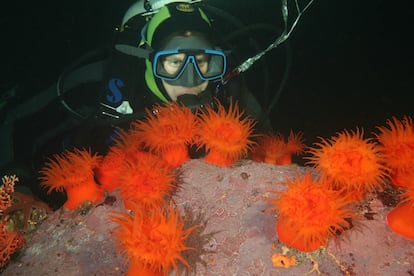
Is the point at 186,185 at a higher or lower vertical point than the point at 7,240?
higher

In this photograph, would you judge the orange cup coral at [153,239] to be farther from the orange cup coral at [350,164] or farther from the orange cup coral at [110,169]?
the orange cup coral at [110,169]

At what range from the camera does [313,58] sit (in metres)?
20.6

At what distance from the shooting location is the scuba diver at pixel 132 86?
12.6 feet

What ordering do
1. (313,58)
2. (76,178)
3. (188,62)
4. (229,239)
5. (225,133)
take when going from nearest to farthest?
(229,239) < (225,133) < (76,178) < (188,62) < (313,58)

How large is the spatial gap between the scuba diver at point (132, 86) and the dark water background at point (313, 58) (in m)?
8.56

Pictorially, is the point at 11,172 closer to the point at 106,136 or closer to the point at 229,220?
the point at 106,136

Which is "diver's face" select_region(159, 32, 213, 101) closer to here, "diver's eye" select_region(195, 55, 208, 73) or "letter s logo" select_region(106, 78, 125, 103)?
"diver's eye" select_region(195, 55, 208, 73)

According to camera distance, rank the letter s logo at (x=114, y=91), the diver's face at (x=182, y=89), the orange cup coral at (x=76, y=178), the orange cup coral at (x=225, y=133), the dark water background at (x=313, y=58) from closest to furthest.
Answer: the orange cup coral at (x=225, y=133) → the orange cup coral at (x=76, y=178) → the diver's face at (x=182, y=89) → the letter s logo at (x=114, y=91) → the dark water background at (x=313, y=58)

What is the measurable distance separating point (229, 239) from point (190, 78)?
2.35m

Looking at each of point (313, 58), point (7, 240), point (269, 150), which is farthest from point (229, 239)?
point (313, 58)

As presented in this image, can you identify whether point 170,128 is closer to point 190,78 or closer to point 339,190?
point 339,190

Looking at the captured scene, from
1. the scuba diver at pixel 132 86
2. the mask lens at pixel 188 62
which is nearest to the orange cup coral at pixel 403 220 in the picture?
the scuba diver at pixel 132 86

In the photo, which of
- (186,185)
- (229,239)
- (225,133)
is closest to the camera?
(229,239)

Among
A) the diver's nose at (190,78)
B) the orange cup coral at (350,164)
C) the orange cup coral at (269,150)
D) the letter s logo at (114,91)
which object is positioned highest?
the orange cup coral at (350,164)
